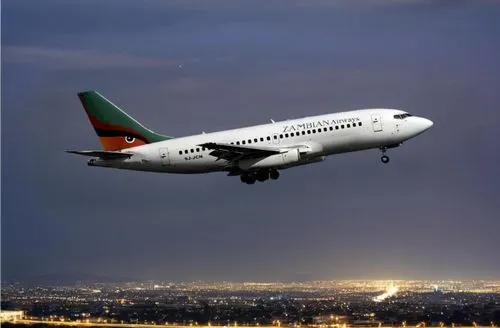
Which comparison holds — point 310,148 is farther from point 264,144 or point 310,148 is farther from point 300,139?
point 264,144

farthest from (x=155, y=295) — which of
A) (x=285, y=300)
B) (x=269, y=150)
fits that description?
(x=269, y=150)

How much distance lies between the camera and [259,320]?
139875mm

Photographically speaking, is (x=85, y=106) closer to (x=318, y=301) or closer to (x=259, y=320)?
(x=259, y=320)

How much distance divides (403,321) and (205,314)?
79.3ft

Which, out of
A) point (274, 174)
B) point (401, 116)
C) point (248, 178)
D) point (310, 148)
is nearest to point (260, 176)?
point (248, 178)

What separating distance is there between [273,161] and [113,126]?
1833cm

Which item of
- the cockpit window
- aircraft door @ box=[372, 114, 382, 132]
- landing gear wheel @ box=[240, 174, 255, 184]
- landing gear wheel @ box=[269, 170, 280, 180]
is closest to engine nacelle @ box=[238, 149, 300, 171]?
landing gear wheel @ box=[269, 170, 280, 180]

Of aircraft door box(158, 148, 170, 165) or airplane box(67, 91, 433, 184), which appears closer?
airplane box(67, 91, 433, 184)

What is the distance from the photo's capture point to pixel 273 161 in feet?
347

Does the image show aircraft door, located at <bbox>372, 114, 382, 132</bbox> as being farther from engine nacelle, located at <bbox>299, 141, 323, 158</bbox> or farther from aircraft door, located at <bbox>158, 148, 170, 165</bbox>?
aircraft door, located at <bbox>158, 148, 170, 165</bbox>

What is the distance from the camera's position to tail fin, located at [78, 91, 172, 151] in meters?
113

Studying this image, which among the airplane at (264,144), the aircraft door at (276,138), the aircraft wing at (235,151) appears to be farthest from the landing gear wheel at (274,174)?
the aircraft door at (276,138)

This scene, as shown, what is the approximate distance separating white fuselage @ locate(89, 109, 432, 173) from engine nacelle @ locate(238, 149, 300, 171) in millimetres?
222

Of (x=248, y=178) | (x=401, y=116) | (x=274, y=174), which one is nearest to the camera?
(x=401, y=116)
